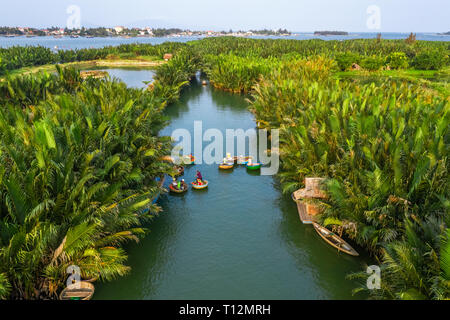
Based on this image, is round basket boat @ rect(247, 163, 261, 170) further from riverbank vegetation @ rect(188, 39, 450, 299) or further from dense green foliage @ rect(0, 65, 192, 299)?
dense green foliage @ rect(0, 65, 192, 299)

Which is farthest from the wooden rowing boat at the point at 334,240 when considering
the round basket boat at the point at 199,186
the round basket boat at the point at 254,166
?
the round basket boat at the point at 254,166

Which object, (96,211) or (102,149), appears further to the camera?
(102,149)

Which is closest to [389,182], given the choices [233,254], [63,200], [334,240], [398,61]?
[334,240]

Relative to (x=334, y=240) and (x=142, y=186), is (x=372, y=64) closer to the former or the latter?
(x=334, y=240)

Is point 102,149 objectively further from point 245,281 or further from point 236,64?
point 236,64

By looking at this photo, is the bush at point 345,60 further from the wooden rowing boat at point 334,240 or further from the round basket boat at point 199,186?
the wooden rowing boat at point 334,240
